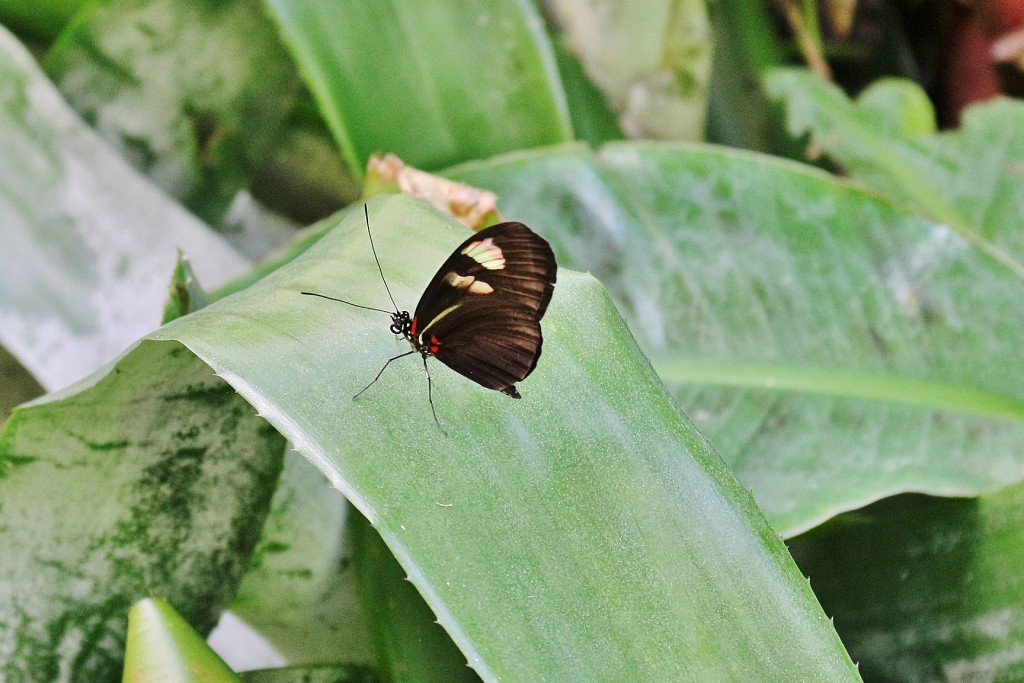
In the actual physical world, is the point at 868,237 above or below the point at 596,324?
below

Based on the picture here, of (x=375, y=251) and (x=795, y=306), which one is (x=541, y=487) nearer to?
(x=375, y=251)

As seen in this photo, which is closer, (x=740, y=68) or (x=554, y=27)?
(x=554, y=27)

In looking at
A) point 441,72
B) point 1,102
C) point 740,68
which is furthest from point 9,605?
point 740,68

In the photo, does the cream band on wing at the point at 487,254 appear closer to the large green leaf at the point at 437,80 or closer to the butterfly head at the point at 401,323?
the butterfly head at the point at 401,323

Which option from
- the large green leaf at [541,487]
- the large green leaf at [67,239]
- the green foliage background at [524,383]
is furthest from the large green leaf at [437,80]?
the large green leaf at [541,487]

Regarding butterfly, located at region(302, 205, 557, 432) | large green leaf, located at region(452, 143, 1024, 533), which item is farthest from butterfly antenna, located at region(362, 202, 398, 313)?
large green leaf, located at region(452, 143, 1024, 533)

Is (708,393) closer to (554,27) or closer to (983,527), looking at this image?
(983,527)
